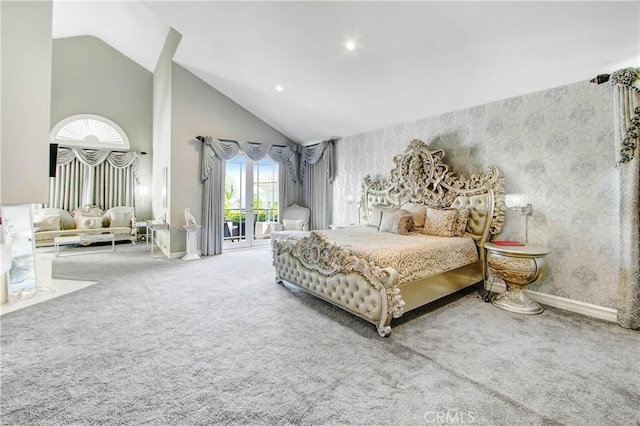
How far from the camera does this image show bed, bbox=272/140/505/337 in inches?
103

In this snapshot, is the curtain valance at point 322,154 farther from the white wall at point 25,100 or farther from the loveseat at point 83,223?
the loveseat at point 83,223

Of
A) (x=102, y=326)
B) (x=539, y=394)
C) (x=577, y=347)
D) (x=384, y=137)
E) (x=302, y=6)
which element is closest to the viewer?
(x=539, y=394)

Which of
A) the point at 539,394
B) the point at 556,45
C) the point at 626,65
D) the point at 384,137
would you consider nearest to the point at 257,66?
the point at 384,137

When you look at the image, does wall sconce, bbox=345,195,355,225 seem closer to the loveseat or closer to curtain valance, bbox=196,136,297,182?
curtain valance, bbox=196,136,297,182

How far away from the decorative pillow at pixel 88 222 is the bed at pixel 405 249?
5.74 meters

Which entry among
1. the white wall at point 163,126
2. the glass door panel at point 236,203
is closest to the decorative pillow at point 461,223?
the glass door panel at point 236,203

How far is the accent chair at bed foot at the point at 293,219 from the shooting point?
277 inches

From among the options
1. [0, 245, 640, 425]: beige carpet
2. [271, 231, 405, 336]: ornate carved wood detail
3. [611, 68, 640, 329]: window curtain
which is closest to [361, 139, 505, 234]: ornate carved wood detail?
[611, 68, 640, 329]: window curtain

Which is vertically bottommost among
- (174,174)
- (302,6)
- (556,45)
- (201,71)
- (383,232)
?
(383,232)

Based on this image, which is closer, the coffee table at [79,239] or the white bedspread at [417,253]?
the white bedspread at [417,253]

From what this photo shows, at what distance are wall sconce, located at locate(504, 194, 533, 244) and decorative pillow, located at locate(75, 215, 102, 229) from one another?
870cm

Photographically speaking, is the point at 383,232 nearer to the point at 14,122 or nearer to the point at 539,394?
the point at 539,394

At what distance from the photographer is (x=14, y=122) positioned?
282cm

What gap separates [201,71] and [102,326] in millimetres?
5088
